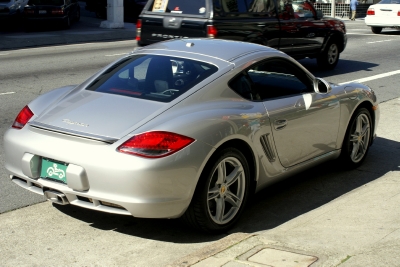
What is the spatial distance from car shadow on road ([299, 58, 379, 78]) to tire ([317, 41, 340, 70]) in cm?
14

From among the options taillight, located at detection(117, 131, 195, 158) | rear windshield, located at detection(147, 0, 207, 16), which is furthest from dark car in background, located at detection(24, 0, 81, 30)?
taillight, located at detection(117, 131, 195, 158)

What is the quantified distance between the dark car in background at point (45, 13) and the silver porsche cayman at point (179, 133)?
63.9 ft

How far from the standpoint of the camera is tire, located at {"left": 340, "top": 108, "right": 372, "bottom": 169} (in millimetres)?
6836

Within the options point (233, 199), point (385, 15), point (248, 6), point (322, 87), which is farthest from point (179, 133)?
point (385, 15)

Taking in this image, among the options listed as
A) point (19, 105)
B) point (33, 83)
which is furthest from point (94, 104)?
point (33, 83)

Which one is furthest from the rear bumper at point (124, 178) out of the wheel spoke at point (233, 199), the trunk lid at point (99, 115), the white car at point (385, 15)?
the white car at point (385, 15)

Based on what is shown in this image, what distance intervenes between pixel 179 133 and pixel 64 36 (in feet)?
64.2

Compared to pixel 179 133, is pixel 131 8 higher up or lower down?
lower down

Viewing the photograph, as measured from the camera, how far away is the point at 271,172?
571 cm

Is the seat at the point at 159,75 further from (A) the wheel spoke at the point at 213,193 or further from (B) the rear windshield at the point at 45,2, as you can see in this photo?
(B) the rear windshield at the point at 45,2

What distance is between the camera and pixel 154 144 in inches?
185

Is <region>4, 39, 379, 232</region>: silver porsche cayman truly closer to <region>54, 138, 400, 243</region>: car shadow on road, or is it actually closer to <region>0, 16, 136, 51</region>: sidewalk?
<region>54, 138, 400, 243</region>: car shadow on road

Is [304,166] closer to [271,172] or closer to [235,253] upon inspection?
[271,172]

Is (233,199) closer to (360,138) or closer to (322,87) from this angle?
(322,87)
